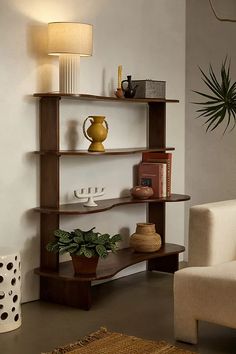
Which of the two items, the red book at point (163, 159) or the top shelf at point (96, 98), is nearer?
the top shelf at point (96, 98)

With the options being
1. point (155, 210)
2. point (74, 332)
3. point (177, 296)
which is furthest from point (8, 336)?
point (155, 210)

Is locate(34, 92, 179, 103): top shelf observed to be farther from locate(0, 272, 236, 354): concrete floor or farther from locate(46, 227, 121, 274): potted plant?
locate(0, 272, 236, 354): concrete floor

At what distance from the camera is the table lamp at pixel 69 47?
4434 mm

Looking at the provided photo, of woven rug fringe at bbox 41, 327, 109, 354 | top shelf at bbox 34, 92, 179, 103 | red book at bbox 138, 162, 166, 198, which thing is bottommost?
woven rug fringe at bbox 41, 327, 109, 354

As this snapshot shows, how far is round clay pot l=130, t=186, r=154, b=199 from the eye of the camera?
5160 mm

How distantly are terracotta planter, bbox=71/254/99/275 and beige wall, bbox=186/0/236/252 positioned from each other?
5.50 feet

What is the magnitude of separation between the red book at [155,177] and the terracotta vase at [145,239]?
286mm

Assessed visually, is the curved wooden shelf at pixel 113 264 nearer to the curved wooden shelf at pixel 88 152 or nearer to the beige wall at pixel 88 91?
the beige wall at pixel 88 91

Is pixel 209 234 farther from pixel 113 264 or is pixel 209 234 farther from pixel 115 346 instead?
pixel 113 264

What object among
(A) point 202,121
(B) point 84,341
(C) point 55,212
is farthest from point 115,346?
(A) point 202,121

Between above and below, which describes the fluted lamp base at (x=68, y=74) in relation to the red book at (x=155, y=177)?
above

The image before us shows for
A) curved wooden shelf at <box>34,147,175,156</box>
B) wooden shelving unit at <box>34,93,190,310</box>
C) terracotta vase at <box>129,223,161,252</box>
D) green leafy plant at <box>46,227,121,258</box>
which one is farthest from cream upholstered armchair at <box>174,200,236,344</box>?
terracotta vase at <box>129,223,161,252</box>

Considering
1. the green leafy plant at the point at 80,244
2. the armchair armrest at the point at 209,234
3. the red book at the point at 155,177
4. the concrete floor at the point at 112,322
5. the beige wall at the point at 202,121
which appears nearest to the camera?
the concrete floor at the point at 112,322

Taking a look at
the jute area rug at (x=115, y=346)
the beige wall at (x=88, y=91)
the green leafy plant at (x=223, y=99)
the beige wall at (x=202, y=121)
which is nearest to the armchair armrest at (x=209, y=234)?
the jute area rug at (x=115, y=346)
